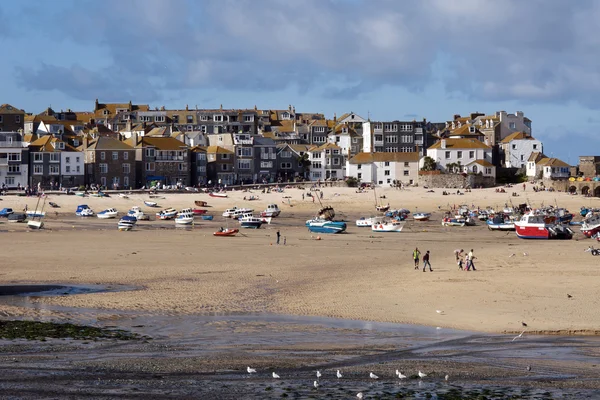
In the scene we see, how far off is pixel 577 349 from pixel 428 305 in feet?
24.6

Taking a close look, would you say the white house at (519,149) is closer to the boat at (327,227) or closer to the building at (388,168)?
the building at (388,168)

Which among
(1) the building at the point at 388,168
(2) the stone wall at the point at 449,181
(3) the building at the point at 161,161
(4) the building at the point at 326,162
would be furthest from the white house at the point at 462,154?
(3) the building at the point at 161,161

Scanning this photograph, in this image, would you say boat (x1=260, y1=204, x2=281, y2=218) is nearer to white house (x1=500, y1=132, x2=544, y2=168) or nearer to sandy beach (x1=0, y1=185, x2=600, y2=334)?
sandy beach (x1=0, y1=185, x2=600, y2=334)

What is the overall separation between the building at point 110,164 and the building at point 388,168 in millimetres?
27159

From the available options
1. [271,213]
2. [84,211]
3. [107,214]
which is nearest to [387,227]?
[271,213]

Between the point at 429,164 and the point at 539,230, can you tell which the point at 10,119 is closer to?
the point at 429,164

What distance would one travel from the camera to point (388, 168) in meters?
115

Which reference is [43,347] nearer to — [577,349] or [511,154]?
[577,349]

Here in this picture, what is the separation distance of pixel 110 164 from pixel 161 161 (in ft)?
22.9

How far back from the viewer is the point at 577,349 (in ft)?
75.9

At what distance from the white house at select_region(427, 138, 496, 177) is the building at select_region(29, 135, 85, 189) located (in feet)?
136

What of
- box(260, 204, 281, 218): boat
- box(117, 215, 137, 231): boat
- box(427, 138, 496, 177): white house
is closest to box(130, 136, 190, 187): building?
box(427, 138, 496, 177): white house

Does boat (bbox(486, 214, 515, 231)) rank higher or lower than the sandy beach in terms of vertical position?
higher

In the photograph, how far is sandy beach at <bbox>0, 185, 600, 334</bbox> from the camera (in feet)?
95.2
